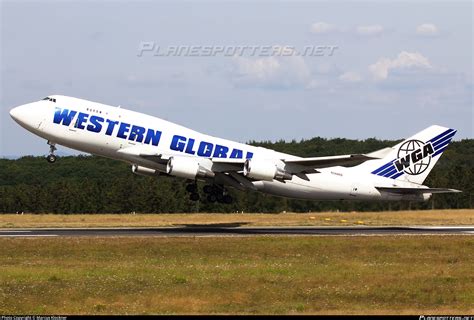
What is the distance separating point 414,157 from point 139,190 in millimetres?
45303

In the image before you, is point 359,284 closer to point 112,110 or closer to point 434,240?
point 434,240

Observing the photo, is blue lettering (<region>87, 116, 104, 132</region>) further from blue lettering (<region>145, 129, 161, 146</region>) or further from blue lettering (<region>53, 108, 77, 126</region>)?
blue lettering (<region>145, 129, 161, 146</region>)

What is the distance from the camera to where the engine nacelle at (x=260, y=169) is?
149 feet

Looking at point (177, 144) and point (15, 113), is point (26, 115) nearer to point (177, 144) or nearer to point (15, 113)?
point (15, 113)

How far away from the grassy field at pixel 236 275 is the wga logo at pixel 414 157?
43.2 feet

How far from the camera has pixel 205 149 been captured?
158 feet

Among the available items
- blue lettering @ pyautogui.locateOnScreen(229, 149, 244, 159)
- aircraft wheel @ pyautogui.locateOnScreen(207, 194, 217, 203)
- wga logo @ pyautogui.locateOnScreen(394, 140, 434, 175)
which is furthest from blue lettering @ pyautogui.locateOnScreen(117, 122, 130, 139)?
wga logo @ pyautogui.locateOnScreen(394, 140, 434, 175)

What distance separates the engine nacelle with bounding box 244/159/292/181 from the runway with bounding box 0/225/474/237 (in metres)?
3.18

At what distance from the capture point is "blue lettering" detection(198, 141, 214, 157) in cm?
4791

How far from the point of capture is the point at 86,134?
45969mm

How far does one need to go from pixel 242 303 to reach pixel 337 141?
10366cm

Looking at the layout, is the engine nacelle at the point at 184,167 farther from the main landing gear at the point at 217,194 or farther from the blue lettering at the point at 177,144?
the main landing gear at the point at 217,194

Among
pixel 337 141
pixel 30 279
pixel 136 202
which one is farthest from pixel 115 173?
pixel 30 279

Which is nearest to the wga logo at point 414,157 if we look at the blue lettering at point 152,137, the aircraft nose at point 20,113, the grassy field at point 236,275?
the grassy field at point 236,275
